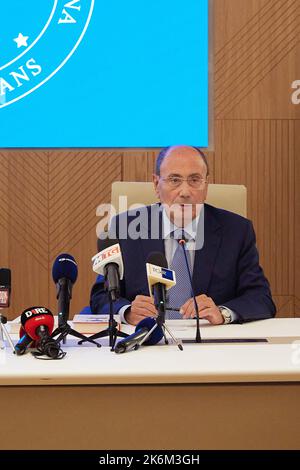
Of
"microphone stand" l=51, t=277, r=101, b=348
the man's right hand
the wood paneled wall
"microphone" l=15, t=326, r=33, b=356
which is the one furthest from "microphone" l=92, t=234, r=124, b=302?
the wood paneled wall

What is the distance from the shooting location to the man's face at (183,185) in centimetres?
272

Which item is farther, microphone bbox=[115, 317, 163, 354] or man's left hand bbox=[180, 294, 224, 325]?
man's left hand bbox=[180, 294, 224, 325]

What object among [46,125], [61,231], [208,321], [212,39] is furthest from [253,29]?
[208,321]

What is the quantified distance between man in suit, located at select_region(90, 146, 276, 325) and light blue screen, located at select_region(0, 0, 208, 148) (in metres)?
1.50

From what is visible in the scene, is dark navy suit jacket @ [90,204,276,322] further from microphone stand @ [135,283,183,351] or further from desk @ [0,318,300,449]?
desk @ [0,318,300,449]

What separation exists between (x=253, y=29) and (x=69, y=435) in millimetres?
→ 3366

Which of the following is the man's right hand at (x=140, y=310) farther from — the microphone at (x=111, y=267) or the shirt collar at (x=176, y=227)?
the shirt collar at (x=176, y=227)

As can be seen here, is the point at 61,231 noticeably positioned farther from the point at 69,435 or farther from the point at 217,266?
the point at 69,435

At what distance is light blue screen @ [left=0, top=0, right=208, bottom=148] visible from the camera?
417 centimetres

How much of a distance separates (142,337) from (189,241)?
879 millimetres

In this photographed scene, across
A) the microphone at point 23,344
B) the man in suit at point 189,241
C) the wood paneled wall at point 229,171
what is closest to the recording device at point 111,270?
the microphone at point 23,344

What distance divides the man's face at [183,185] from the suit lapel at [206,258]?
0.10 meters

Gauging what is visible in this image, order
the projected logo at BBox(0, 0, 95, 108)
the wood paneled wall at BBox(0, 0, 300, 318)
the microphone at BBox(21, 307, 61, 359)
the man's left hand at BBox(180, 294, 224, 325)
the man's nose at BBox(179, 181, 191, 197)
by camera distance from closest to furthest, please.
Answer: the microphone at BBox(21, 307, 61, 359), the man's left hand at BBox(180, 294, 224, 325), the man's nose at BBox(179, 181, 191, 197), the projected logo at BBox(0, 0, 95, 108), the wood paneled wall at BBox(0, 0, 300, 318)

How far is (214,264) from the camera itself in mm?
2672
